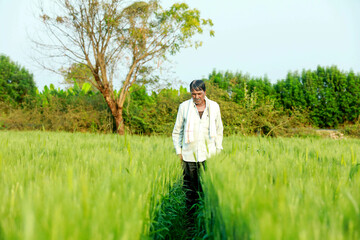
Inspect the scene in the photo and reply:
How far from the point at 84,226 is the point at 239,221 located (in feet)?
2.09

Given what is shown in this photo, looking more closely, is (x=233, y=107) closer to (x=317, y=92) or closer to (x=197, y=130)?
(x=197, y=130)

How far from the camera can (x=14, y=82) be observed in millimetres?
22891

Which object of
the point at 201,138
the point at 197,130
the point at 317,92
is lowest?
the point at 201,138

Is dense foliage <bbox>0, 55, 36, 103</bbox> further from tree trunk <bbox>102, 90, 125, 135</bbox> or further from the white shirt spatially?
the white shirt

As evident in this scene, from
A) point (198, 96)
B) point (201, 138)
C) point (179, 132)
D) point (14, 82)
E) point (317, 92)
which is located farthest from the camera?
point (14, 82)

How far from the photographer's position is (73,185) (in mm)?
1139

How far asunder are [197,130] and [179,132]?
0.33 meters

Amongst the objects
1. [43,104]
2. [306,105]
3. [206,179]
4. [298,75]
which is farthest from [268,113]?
[43,104]

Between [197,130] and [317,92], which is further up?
[317,92]

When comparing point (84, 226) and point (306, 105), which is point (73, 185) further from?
point (306, 105)

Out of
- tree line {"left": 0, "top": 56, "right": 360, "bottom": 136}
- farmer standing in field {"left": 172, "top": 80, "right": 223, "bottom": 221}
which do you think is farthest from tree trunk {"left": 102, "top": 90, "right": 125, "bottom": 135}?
farmer standing in field {"left": 172, "top": 80, "right": 223, "bottom": 221}

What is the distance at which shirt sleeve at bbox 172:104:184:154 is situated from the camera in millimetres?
3561

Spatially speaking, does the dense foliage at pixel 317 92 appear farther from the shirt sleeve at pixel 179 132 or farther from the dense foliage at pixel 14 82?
the dense foliage at pixel 14 82

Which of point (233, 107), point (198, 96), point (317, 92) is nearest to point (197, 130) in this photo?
point (198, 96)
